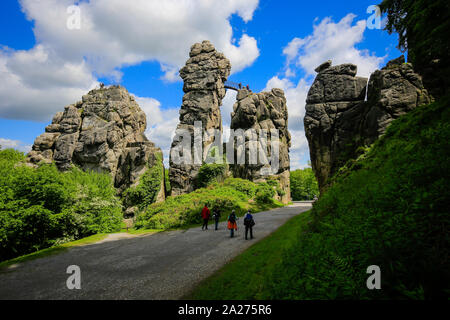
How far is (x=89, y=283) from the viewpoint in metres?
7.12

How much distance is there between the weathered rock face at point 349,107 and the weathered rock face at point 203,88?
3423 centimetres

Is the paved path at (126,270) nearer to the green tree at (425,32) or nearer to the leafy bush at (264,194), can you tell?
the green tree at (425,32)

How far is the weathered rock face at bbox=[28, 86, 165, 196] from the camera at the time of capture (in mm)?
47281

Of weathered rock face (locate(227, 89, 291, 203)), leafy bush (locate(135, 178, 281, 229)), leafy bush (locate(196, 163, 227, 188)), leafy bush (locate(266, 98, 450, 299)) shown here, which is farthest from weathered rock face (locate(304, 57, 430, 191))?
leafy bush (locate(196, 163, 227, 188))

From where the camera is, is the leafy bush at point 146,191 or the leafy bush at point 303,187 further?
the leafy bush at point 303,187

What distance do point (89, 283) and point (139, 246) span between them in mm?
5298

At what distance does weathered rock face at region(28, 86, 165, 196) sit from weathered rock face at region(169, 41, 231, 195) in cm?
878

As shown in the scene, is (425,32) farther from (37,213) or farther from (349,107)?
(37,213)

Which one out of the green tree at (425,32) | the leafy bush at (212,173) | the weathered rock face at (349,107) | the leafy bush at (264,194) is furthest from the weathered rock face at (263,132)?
the green tree at (425,32)

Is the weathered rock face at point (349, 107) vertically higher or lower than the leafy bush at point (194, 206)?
higher

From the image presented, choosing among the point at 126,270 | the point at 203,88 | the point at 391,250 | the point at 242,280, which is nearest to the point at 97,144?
the point at 203,88

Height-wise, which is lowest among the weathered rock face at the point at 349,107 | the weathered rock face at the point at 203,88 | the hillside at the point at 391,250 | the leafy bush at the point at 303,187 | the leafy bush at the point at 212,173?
the leafy bush at the point at 303,187

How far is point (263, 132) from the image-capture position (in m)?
43.8

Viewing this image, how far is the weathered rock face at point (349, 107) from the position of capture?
498 inches
